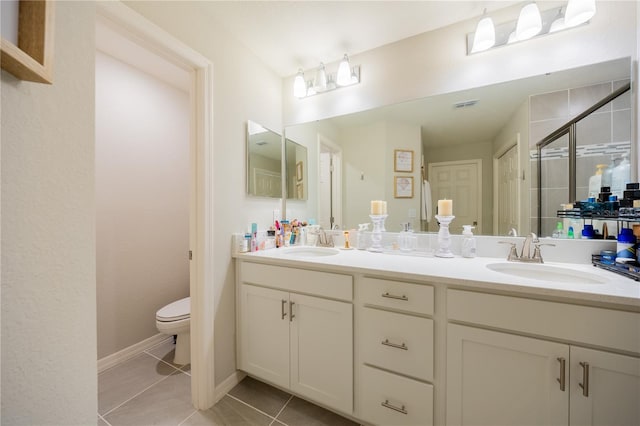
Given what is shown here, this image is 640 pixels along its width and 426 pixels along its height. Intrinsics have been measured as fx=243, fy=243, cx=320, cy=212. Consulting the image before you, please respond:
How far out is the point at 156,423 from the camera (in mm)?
1329

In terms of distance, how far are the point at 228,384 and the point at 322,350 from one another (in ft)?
2.46

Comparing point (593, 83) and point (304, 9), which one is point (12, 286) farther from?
point (593, 83)

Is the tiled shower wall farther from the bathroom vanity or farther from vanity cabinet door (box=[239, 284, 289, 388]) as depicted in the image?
vanity cabinet door (box=[239, 284, 289, 388])

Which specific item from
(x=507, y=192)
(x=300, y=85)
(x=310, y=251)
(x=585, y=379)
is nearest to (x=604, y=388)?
(x=585, y=379)

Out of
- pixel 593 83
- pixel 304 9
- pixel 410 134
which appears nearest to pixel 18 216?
pixel 304 9

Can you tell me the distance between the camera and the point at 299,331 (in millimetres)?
1382

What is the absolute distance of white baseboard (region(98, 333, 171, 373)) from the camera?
1763 millimetres

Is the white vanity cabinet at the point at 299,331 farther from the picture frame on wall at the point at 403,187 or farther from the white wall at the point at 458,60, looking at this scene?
the white wall at the point at 458,60

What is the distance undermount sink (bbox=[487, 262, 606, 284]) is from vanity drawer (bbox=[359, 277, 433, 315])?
45 cm

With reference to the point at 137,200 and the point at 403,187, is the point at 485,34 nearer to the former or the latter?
the point at 403,187

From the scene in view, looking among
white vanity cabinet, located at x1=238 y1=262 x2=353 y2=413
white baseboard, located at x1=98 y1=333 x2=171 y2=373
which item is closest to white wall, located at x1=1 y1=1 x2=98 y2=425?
white vanity cabinet, located at x1=238 y1=262 x2=353 y2=413

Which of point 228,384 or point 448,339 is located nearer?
point 448,339

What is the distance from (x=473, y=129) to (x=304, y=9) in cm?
126

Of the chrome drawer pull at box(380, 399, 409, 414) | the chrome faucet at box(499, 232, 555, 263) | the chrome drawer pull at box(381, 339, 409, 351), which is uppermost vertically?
the chrome faucet at box(499, 232, 555, 263)
